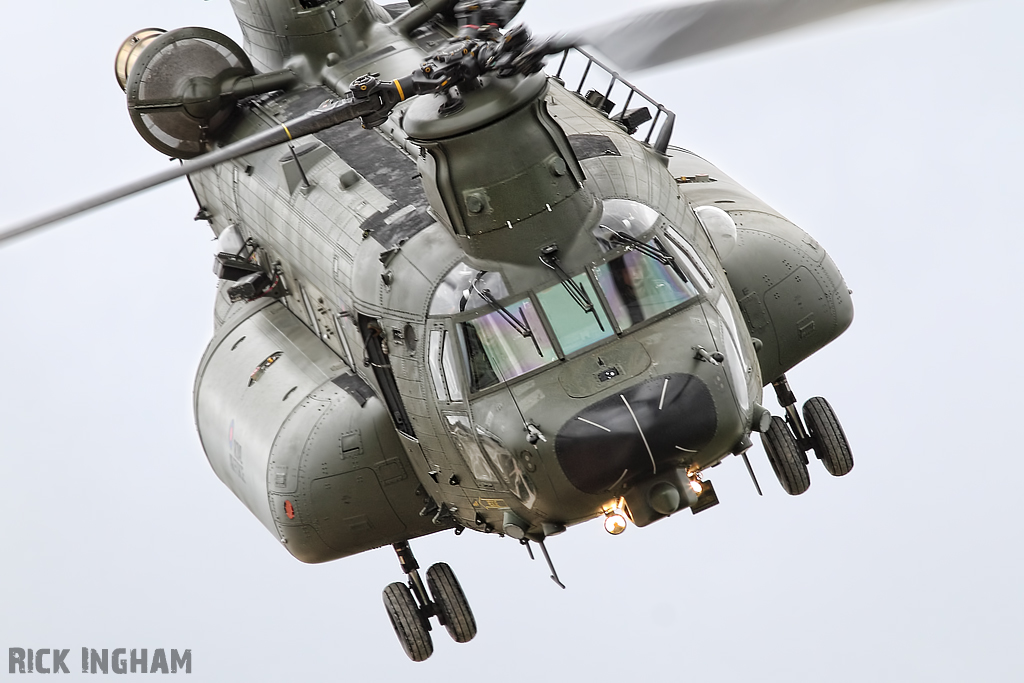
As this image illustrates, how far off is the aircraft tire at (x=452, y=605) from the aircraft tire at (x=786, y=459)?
3.77m

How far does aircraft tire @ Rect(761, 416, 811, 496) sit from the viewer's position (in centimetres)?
1767

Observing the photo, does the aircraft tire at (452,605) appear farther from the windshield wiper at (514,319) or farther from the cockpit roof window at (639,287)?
the cockpit roof window at (639,287)

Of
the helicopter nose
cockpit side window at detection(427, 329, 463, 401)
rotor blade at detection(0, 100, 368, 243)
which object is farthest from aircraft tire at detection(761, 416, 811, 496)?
rotor blade at detection(0, 100, 368, 243)

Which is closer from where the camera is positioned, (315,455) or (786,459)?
(315,455)

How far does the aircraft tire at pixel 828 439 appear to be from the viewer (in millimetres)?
18094

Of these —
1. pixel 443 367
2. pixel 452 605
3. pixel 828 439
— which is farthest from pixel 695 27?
pixel 452 605

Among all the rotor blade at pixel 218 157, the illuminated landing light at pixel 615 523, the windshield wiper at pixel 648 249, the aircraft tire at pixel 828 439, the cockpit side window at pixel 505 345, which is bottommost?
the illuminated landing light at pixel 615 523

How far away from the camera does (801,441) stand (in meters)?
18.3

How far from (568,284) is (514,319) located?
1.98 ft

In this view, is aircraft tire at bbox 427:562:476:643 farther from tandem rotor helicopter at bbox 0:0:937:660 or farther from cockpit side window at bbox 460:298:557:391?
cockpit side window at bbox 460:298:557:391

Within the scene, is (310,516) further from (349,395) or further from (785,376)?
(785,376)

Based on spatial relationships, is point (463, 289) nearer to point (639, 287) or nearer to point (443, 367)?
point (443, 367)

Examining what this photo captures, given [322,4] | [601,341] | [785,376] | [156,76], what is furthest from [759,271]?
[156,76]

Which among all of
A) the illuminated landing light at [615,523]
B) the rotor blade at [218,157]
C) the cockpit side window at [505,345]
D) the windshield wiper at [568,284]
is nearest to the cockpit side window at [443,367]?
the cockpit side window at [505,345]
